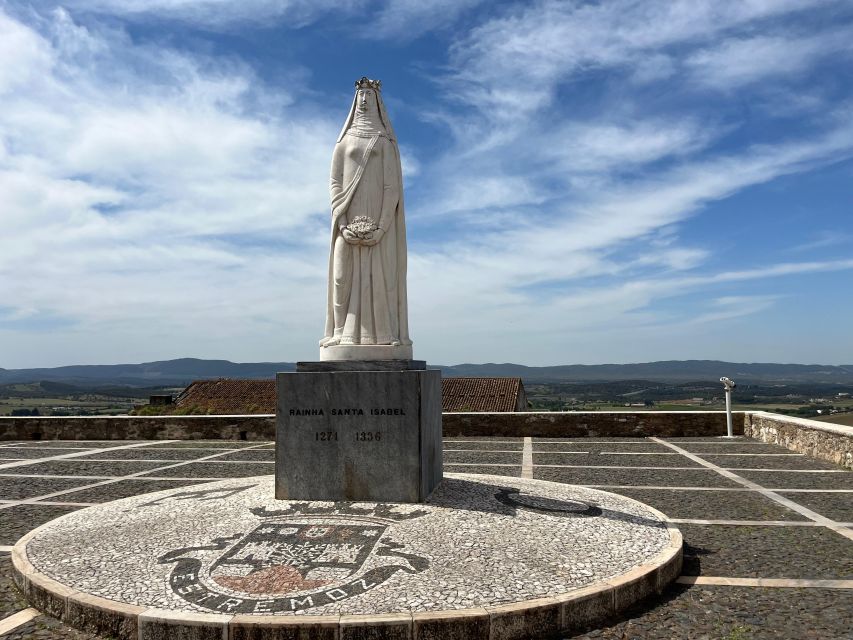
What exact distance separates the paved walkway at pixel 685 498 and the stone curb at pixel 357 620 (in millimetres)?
137

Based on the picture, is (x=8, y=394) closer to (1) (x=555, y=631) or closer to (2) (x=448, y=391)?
(2) (x=448, y=391)

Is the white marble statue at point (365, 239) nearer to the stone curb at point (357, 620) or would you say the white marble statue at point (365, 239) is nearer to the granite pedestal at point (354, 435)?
the granite pedestal at point (354, 435)

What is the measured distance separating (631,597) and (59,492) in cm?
755

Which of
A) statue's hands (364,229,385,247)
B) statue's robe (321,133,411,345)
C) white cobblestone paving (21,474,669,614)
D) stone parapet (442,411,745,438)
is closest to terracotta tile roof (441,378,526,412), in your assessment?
stone parapet (442,411,745,438)

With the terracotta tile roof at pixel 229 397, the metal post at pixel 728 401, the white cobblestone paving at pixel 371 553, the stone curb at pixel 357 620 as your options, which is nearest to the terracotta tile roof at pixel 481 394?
the terracotta tile roof at pixel 229 397

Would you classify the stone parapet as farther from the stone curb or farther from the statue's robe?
the stone curb

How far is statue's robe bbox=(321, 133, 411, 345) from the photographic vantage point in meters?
6.79

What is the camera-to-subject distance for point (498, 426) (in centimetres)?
1508

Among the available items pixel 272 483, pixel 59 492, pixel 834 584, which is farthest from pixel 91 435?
pixel 834 584

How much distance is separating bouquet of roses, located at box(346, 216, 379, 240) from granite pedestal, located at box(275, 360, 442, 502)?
1404 millimetres

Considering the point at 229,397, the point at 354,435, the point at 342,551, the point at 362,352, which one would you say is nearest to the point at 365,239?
the point at 362,352

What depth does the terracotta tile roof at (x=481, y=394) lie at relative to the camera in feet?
94.9

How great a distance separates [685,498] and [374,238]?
190 inches

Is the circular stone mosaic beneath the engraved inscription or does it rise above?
beneath
